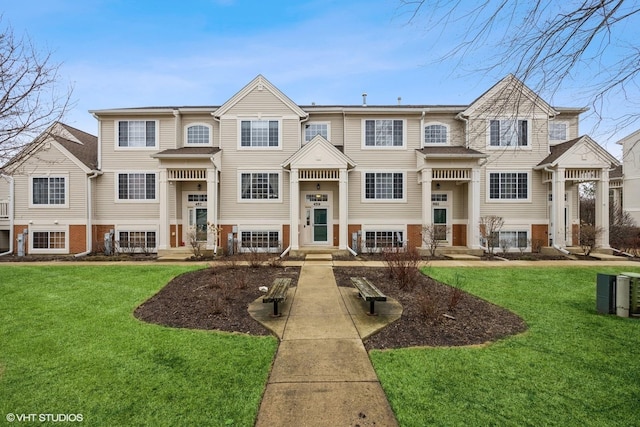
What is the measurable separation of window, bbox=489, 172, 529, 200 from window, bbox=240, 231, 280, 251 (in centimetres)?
1230

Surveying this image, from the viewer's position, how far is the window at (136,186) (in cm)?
1648

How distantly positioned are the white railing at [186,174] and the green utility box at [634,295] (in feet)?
51.8

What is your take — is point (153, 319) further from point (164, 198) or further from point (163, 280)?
point (164, 198)

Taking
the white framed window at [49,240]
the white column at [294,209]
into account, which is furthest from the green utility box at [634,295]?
the white framed window at [49,240]

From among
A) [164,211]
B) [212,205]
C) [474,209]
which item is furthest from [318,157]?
[474,209]

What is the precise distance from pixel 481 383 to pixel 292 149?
1416 centimetres

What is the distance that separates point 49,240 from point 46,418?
17.1 meters

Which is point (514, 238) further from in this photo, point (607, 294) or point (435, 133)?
point (607, 294)

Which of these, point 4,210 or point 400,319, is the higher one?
point 4,210

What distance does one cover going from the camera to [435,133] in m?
16.9

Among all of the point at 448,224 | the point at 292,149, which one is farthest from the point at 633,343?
the point at 292,149

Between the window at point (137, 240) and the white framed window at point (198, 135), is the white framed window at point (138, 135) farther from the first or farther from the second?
the window at point (137, 240)

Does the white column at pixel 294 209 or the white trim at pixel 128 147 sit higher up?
the white trim at pixel 128 147

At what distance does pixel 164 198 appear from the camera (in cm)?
1532
